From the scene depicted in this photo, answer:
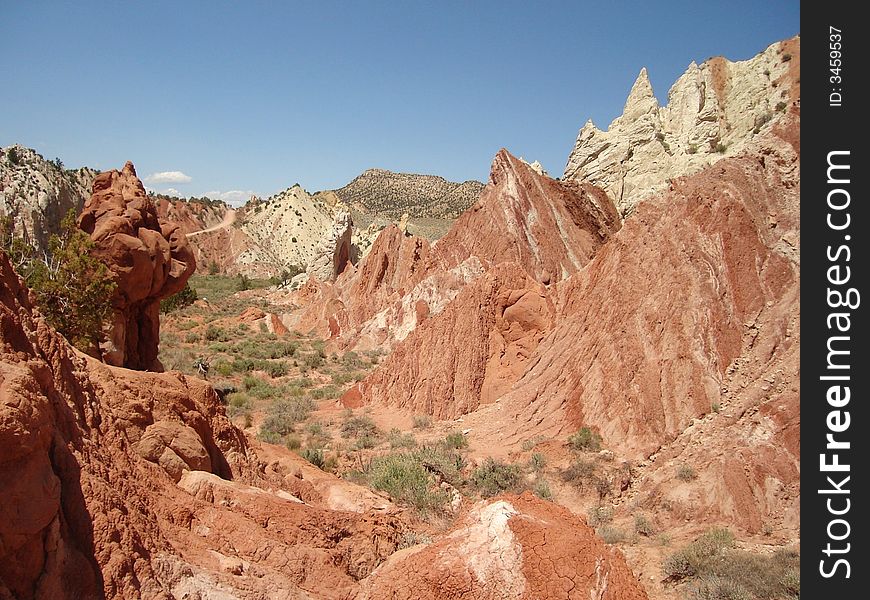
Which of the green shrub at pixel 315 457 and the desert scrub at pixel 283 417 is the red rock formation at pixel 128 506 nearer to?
the green shrub at pixel 315 457

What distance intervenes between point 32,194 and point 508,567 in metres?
36.5

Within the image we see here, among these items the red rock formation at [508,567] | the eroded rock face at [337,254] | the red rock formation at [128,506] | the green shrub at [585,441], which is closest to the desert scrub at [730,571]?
the red rock formation at [508,567]

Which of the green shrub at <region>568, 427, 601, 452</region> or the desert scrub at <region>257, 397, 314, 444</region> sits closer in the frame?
the green shrub at <region>568, 427, 601, 452</region>

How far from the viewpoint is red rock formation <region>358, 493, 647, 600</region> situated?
4684mm

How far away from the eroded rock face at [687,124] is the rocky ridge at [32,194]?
97.9 ft

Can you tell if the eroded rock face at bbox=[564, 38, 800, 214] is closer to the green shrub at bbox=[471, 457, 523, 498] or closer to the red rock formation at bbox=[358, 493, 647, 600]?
the green shrub at bbox=[471, 457, 523, 498]

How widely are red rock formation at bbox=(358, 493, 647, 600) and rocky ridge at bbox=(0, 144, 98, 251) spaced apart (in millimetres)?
29992

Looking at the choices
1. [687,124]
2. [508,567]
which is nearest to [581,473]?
[508,567]

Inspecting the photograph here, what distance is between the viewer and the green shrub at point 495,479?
36.9 feet

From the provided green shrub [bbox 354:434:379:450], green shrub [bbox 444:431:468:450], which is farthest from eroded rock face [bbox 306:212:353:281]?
green shrub [bbox 444:431:468:450]

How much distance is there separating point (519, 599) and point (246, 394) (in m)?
17.1
